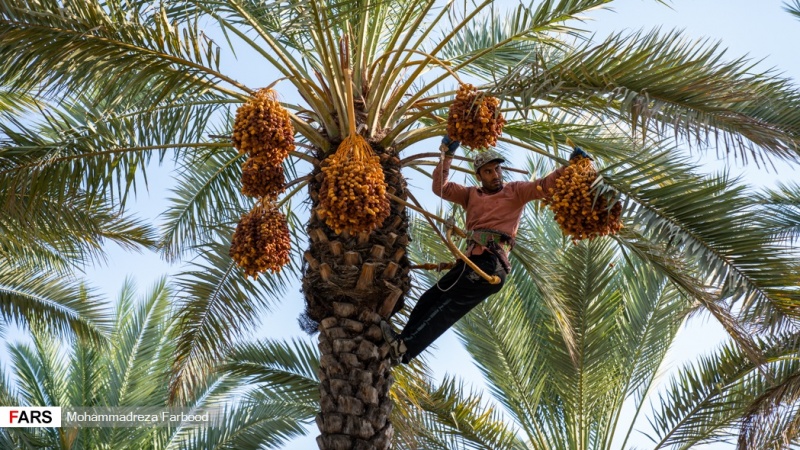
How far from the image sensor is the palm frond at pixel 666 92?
537 centimetres

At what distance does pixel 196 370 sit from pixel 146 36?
2886 millimetres

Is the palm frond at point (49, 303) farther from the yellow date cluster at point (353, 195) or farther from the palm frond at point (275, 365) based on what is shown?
the yellow date cluster at point (353, 195)

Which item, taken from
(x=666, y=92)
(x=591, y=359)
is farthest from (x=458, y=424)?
(x=666, y=92)

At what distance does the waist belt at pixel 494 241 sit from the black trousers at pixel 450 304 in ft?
0.20

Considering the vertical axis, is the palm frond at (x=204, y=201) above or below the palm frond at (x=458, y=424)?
above

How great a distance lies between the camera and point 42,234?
817 centimetres

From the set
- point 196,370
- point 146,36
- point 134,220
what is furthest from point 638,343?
point 146,36

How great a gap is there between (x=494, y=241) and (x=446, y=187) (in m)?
0.54

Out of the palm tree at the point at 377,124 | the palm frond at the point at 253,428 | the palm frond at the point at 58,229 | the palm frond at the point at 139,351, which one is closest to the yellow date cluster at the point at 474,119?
the palm tree at the point at 377,124

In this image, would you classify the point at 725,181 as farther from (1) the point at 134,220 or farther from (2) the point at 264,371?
(1) the point at 134,220

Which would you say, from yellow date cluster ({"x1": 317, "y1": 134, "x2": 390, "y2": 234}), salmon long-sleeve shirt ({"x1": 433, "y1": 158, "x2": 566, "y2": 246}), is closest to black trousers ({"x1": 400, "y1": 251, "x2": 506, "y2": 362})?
salmon long-sleeve shirt ({"x1": 433, "y1": 158, "x2": 566, "y2": 246})

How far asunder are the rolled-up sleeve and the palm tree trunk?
266 millimetres

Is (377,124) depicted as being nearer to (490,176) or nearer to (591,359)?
(490,176)

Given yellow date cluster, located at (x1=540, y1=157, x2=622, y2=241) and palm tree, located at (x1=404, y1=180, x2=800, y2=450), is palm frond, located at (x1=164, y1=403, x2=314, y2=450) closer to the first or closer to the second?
palm tree, located at (x1=404, y1=180, x2=800, y2=450)
